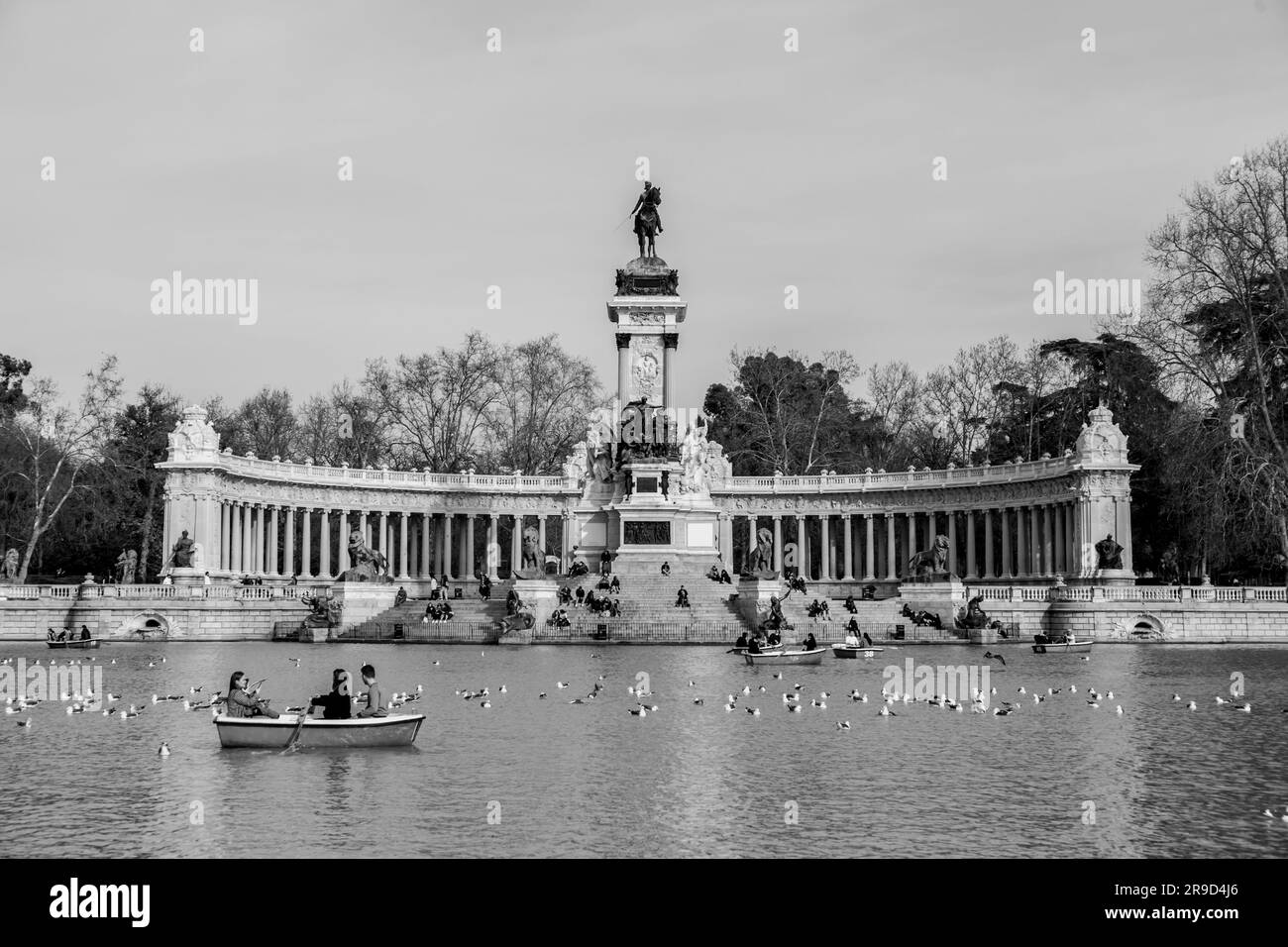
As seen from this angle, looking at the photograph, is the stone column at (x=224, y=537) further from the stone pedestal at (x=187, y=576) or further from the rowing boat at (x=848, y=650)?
the rowing boat at (x=848, y=650)

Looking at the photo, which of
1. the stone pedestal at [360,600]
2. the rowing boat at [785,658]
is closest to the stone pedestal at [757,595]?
the rowing boat at [785,658]

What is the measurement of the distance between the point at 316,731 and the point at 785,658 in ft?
66.1

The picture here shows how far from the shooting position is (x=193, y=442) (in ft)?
242

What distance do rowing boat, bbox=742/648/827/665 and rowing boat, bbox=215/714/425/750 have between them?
18336 millimetres

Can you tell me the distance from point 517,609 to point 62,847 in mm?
38673

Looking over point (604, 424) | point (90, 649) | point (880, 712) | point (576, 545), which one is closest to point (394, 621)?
point (90, 649)

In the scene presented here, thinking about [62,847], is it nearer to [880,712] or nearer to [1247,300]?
[880,712]

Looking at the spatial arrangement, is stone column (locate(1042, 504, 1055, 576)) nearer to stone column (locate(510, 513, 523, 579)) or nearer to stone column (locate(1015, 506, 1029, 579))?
stone column (locate(1015, 506, 1029, 579))

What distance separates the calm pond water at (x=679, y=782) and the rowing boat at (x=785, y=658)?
7.07m

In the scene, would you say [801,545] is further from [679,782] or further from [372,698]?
[679,782]

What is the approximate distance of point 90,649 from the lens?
48062 mm

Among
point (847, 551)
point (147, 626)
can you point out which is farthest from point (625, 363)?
point (147, 626)

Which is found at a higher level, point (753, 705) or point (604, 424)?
point (604, 424)

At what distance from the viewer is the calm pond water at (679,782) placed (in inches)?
600
